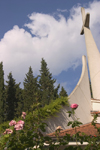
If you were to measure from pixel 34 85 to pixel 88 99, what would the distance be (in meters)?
A: 10.1

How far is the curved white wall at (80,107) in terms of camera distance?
238 inches

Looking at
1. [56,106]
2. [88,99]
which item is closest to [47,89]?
[88,99]

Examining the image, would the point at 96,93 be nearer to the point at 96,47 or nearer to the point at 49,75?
the point at 96,47

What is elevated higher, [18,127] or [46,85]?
[46,85]

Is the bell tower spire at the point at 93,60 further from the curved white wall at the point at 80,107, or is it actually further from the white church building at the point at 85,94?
the curved white wall at the point at 80,107

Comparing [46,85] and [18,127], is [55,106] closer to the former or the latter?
[18,127]

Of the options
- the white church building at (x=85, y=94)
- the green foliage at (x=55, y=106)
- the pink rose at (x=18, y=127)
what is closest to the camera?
the pink rose at (x=18, y=127)

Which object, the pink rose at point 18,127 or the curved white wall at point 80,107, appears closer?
the pink rose at point 18,127

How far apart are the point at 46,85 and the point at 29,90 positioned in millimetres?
2370

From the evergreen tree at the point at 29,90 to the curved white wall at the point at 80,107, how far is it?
293 inches

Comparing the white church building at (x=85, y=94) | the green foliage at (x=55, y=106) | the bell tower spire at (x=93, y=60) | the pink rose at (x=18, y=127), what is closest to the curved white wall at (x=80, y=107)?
the white church building at (x=85, y=94)

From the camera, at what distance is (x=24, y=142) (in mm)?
1917

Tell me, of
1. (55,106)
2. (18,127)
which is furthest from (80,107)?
(18,127)

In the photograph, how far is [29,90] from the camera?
1734 cm
